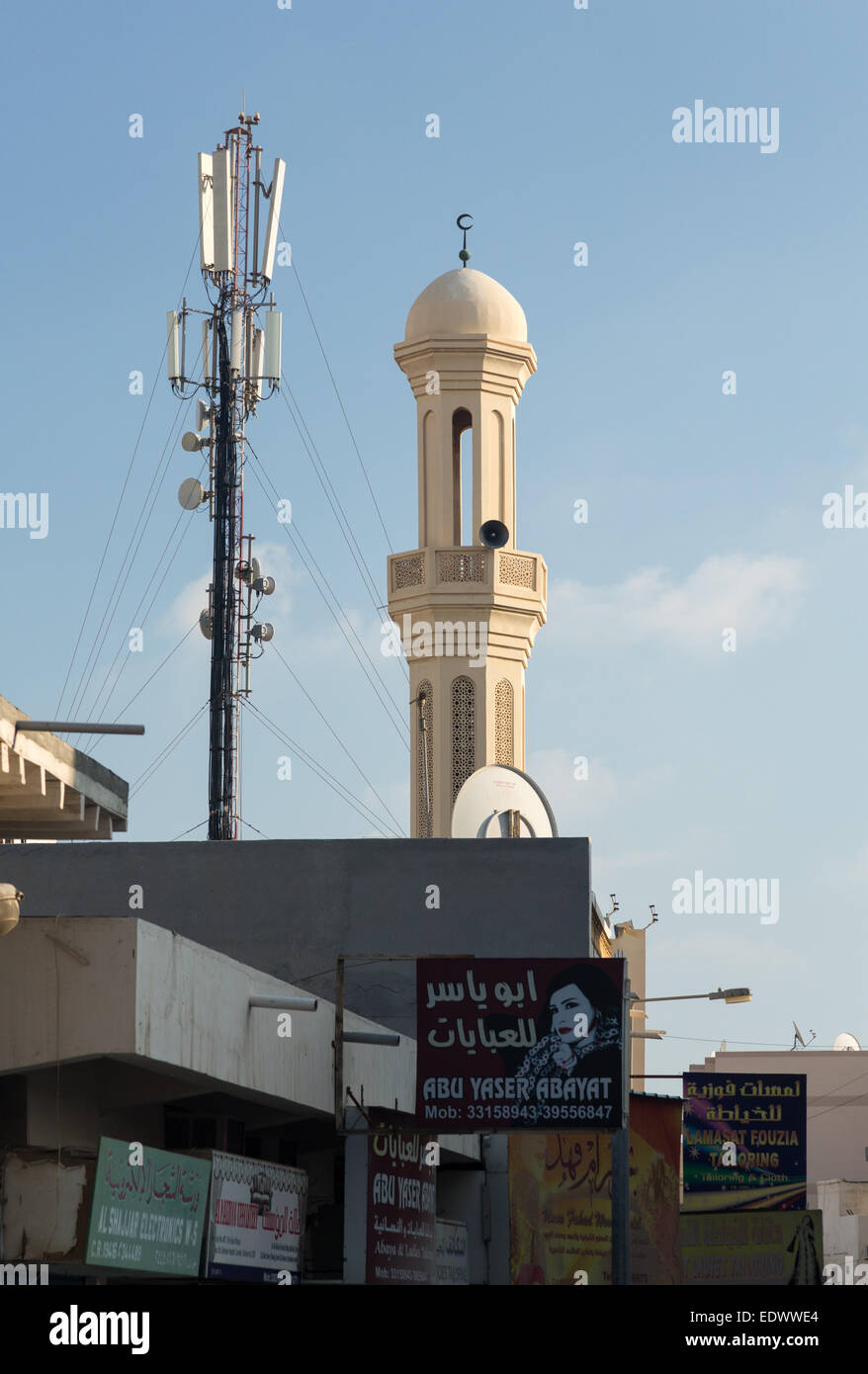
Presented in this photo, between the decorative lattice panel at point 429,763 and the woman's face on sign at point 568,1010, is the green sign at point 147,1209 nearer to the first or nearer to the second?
the woman's face on sign at point 568,1010

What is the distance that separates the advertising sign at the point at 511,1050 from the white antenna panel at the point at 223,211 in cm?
2000

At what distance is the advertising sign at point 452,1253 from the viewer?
84.8 feet

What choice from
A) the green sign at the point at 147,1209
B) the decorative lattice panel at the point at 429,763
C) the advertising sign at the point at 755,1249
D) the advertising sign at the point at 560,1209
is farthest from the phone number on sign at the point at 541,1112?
the decorative lattice panel at the point at 429,763

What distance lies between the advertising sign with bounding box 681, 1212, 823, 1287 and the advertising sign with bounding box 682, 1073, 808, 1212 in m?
1.03

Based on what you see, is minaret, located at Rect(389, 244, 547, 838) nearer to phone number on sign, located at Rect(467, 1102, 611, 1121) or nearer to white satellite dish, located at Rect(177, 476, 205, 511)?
white satellite dish, located at Rect(177, 476, 205, 511)

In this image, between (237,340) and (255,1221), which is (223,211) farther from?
(255,1221)

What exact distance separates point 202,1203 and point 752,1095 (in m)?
14.0

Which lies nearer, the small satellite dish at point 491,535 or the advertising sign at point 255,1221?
the advertising sign at point 255,1221

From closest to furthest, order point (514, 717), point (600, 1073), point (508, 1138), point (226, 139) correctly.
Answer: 1. point (600, 1073)
2. point (508, 1138)
3. point (226, 139)
4. point (514, 717)

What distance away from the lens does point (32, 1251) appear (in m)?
17.0

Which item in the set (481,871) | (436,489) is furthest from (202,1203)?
(436,489)

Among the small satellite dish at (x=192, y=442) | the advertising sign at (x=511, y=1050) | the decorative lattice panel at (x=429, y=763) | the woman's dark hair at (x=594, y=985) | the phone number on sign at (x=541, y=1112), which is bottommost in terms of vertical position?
the phone number on sign at (x=541, y=1112)

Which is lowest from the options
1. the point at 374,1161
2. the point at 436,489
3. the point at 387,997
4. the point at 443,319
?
the point at 374,1161

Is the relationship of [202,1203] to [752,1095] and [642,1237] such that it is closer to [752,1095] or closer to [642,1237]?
[642,1237]
